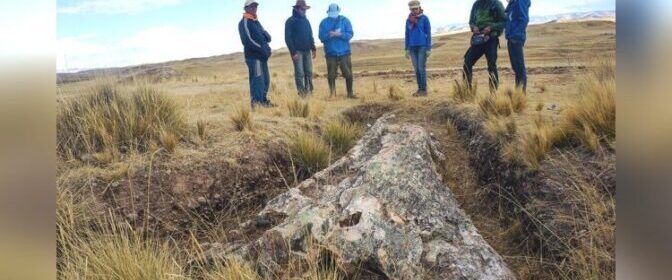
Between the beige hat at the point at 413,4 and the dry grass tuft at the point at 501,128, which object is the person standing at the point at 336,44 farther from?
the dry grass tuft at the point at 501,128

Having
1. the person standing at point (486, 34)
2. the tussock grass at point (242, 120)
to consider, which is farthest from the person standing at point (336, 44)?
the person standing at point (486, 34)

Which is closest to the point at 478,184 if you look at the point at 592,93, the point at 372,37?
the point at 592,93

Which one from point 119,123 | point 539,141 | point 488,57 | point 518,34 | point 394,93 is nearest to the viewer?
point 539,141

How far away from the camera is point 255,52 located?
3.80 meters

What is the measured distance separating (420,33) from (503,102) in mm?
606

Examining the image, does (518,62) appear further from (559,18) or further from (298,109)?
(298,109)

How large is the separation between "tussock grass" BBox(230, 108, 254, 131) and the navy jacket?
465 mm

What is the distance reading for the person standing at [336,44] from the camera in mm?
3654

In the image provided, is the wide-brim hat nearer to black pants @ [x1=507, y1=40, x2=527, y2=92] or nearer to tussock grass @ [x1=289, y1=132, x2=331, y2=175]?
tussock grass @ [x1=289, y1=132, x2=331, y2=175]

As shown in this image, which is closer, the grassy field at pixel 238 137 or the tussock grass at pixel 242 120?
the grassy field at pixel 238 137

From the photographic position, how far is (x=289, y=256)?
3.21m

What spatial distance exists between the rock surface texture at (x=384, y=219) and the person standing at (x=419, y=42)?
0.28 meters

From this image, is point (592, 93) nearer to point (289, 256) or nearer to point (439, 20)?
point (439, 20)

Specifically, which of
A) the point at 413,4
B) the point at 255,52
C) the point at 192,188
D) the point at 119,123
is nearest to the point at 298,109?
the point at 255,52
